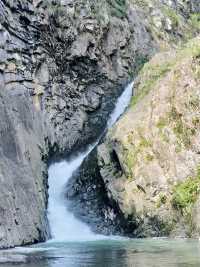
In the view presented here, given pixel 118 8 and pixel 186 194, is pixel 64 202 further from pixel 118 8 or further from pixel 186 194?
pixel 118 8

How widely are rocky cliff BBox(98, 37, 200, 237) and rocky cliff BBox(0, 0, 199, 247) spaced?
214 inches

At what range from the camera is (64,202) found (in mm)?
42500

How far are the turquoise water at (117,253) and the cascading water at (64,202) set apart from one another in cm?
369

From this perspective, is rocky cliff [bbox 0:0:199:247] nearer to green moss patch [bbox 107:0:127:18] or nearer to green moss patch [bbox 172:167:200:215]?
green moss patch [bbox 107:0:127:18]

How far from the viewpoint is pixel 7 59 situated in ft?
132

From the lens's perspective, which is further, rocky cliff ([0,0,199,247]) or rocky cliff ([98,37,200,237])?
rocky cliff ([98,37,200,237])

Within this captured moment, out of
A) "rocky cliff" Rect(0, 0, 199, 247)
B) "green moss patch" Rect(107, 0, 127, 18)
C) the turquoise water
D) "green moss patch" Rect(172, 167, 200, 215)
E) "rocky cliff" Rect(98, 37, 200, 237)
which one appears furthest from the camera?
"green moss patch" Rect(107, 0, 127, 18)

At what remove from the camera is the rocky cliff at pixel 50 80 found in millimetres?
33344

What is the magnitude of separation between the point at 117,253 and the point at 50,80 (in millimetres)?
22311

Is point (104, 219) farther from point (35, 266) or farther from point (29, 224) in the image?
point (35, 266)

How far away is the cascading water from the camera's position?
124 ft

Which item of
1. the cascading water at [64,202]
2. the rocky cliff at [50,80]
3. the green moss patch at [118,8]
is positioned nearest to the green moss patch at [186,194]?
the cascading water at [64,202]

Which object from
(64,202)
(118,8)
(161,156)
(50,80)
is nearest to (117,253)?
(161,156)

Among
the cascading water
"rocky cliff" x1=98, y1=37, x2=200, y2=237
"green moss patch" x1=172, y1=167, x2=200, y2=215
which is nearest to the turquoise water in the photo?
"rocky cliff" x1=98, y1=37, x2=200, y2=237
